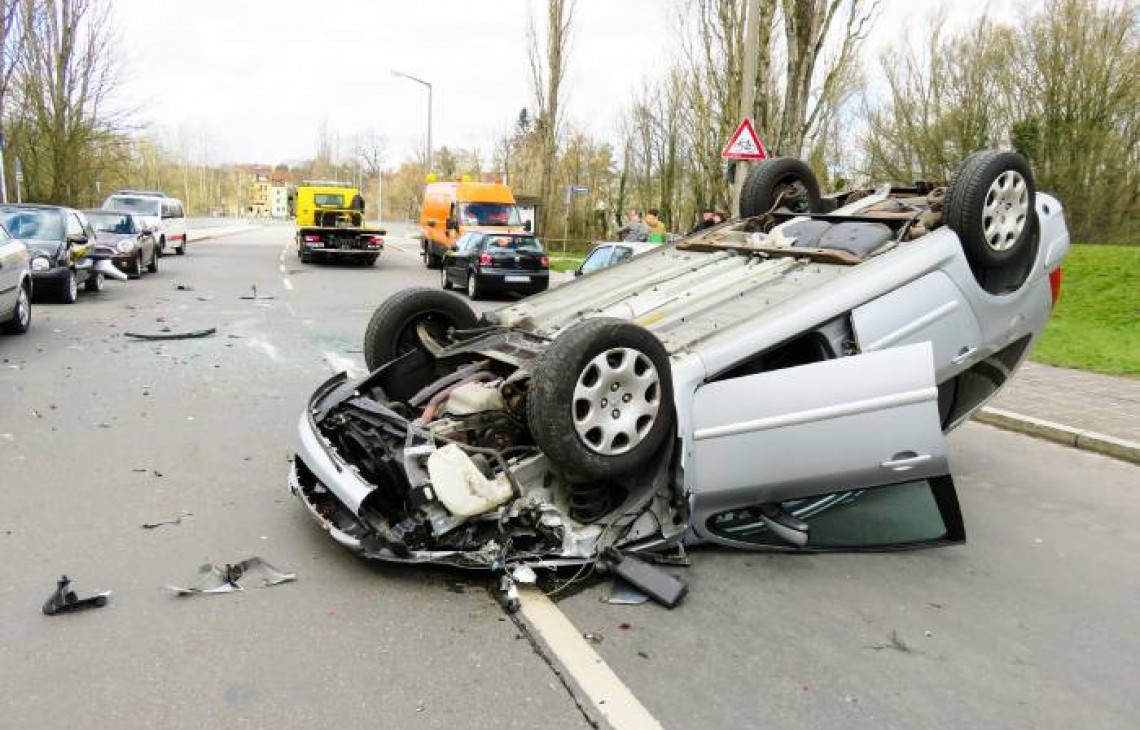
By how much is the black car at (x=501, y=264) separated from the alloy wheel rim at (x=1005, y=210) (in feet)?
41.5

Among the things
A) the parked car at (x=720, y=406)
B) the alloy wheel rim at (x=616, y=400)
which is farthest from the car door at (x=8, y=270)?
the alloy wheel rim at (x=616, y=400)

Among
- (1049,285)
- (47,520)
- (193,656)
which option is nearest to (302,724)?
(193,656)

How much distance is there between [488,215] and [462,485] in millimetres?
21719

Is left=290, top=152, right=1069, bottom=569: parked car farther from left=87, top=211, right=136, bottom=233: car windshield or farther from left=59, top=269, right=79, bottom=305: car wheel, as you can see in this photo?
left=87, top=211, right=136, bottom=233: car windshield

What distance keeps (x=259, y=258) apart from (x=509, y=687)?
26.7m

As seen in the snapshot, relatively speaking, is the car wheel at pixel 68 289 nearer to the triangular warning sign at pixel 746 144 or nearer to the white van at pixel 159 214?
the triangular warning sign at pixel 746 144

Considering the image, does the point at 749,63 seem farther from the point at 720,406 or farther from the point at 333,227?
the point at 333,227

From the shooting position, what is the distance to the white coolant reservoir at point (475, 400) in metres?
4.20

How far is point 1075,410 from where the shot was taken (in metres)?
7.73

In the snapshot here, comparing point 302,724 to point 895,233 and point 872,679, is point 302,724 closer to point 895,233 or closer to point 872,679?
point 872,679

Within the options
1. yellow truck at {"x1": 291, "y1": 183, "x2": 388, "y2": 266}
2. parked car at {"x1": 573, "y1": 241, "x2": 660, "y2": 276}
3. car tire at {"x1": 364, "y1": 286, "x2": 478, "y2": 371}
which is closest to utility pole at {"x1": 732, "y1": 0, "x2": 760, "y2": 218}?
parked car at {"x1": 573, "y1": 241, "x2": 660, "y2": 276}

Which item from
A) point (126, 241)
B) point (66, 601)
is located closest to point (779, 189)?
point (66, 601)

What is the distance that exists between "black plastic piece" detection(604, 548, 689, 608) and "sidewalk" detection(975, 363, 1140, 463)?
4.65 meters

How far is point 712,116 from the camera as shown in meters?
27.9
